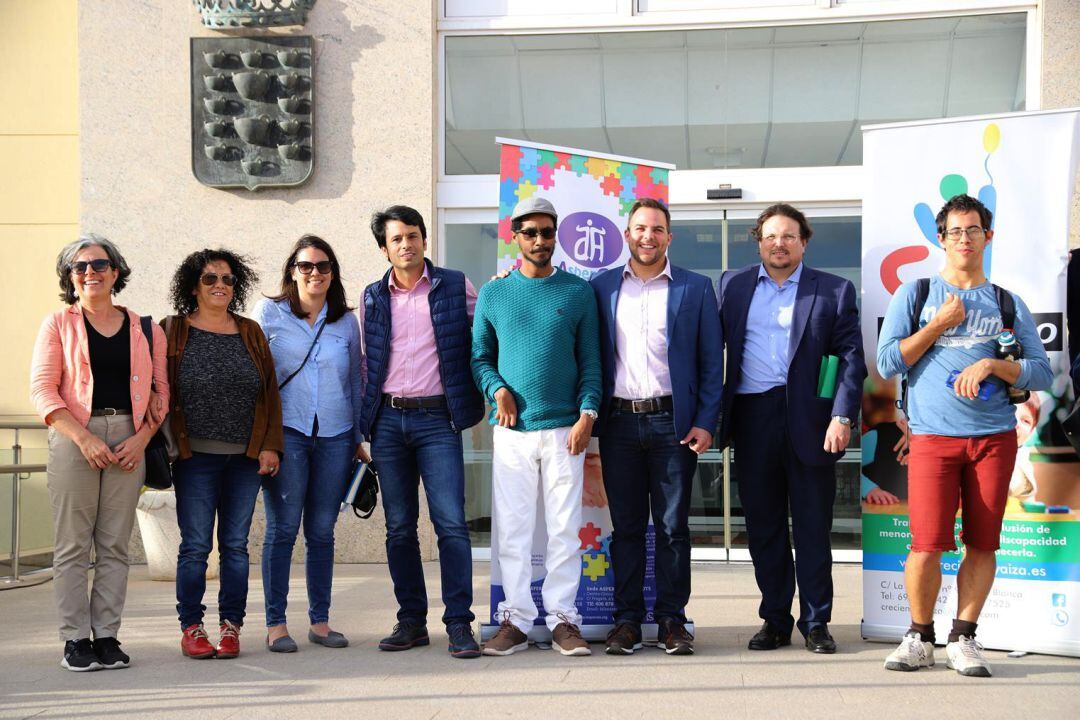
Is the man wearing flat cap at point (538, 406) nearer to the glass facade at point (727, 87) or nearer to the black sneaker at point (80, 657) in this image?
the black sneaker at point (80, 657)

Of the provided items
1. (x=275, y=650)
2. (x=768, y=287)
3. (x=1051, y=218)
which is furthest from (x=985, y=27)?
(x=275, y=650)

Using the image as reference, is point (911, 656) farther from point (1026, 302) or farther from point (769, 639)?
point (1026, 302)

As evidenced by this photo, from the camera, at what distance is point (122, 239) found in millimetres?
8000

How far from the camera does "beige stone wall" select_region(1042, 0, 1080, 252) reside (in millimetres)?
7309

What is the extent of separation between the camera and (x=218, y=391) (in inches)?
182

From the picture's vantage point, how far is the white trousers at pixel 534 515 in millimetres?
4637

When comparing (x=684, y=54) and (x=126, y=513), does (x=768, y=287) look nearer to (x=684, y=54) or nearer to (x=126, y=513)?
(x=126, y=513)

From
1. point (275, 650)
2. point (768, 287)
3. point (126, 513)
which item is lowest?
point (275, 650)

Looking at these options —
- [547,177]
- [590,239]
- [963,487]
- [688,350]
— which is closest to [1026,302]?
[963,487]

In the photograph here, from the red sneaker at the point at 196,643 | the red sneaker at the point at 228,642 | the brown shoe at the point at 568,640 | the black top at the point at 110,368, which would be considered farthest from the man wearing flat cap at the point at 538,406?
the black top at the point at 110,368

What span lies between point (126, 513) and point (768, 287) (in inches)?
110

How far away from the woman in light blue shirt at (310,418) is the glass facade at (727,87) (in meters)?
3.35

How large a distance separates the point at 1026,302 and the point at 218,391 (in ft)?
10.9

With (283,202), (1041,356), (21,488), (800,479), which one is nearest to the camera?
(1041,356)
